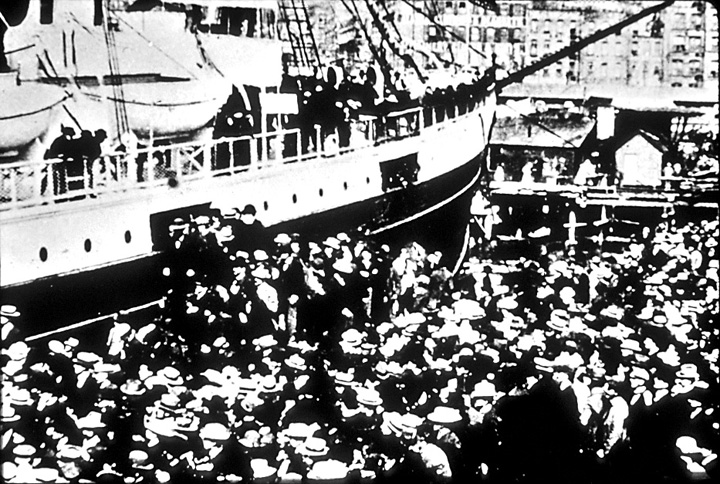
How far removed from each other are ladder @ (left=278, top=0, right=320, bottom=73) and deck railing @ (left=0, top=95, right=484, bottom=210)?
208 millimetres

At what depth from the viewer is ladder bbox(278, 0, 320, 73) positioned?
262cm

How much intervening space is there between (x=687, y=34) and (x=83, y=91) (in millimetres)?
1864

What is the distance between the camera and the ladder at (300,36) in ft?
8.58

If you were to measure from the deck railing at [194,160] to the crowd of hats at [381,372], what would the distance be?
19 cm

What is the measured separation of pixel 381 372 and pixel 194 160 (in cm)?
84

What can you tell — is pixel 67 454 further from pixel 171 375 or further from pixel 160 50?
pixel 160 50

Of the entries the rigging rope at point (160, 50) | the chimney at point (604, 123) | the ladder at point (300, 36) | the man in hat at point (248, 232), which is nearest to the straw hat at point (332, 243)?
the man in hat at point (248, 232)

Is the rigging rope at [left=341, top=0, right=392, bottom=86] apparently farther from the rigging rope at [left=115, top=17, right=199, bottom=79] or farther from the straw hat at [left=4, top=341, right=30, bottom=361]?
the straw hat at [left=4, top=341, right=30, bottom=361]

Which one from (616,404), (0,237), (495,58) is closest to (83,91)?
(0,237)

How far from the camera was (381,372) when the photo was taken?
2.52 meters

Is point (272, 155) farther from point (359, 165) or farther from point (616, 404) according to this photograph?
point (616, 404)

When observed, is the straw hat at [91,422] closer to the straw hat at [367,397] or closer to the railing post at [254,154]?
the straw hat at [367,397]

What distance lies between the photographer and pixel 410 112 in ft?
9.19

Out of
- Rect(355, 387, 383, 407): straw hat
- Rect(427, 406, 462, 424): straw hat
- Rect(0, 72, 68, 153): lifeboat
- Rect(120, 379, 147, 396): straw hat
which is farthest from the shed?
Rect(0, 72, 68, 153): lifeboat
